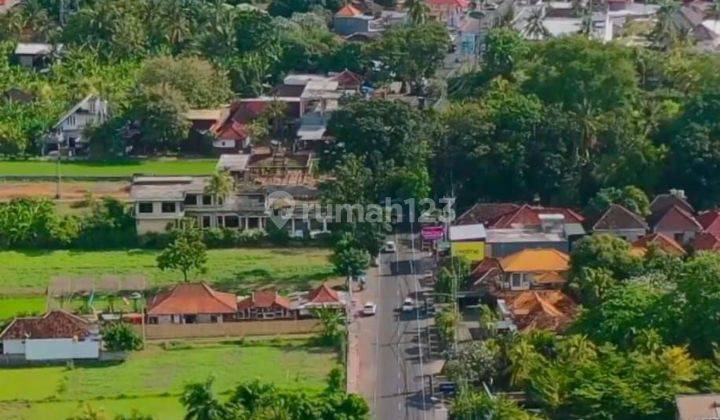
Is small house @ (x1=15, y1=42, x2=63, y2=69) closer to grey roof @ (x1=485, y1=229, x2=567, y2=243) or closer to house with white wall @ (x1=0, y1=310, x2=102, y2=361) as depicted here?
grey roof @ (x1=485, y1=229, x2=567, y2=243)

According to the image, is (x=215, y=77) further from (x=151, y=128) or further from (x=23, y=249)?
(x=23, y=249)

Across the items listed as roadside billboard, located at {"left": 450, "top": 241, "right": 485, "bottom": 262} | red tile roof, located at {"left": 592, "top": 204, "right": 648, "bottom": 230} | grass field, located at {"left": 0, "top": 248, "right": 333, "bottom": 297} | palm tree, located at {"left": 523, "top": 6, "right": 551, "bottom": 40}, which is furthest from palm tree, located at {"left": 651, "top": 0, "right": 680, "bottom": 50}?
grass field, located at {"left": 0, "top": 248, "right": 333, "bottom": 297}

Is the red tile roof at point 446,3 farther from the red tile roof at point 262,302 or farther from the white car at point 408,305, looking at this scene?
the red tile roof at point 262,302

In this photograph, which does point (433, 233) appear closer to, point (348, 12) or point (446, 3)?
point (348, 12)

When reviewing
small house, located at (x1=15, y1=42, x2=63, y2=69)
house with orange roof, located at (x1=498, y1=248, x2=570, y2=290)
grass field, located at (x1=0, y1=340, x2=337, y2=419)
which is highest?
small house, located at (x1=15, y1=42, x2=63, y2=69)

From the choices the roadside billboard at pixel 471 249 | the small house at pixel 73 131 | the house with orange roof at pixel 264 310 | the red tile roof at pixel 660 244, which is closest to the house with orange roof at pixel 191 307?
the house with orange roof at pixel 264 310

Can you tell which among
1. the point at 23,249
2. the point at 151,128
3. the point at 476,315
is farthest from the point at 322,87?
the point at 476,315
